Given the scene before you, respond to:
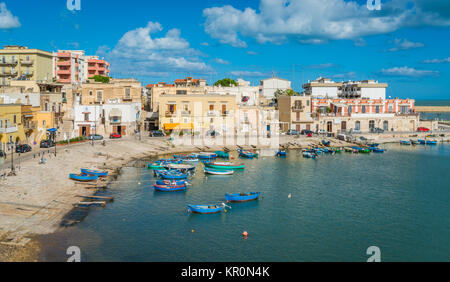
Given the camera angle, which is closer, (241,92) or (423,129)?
(423,129)

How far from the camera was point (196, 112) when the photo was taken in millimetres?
77062

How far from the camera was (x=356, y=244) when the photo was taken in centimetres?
2867

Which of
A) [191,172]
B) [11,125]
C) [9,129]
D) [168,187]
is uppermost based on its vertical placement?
[11,125]

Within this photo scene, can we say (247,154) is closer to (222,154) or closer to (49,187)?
(222,154)

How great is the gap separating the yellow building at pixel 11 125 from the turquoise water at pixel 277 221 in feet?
50.2

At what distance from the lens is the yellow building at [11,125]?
50.3 metres

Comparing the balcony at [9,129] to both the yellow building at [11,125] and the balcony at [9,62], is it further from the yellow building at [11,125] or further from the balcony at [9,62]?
the balcony at [9,62]

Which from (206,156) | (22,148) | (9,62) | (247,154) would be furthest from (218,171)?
(9,62)

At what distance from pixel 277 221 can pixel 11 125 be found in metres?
37.6

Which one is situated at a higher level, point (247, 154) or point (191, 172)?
point (247, 154)

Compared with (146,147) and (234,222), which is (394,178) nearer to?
(234,222)

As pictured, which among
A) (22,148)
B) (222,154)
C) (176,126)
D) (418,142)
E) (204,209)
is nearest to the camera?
(204,209)

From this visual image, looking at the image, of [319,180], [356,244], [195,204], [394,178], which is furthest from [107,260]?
[394,178]

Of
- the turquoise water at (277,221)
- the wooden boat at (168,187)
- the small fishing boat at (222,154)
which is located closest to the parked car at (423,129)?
the turquoise water at (277,221)
